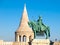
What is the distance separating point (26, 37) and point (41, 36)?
72.7 ft

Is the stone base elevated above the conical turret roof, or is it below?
below

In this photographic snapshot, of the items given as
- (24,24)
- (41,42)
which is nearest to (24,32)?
(24,24)

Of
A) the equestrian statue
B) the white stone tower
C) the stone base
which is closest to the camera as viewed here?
the equestrian statue

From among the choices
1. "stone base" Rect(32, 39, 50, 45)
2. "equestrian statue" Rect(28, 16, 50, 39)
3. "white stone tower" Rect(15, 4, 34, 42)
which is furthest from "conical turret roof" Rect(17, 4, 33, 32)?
"equestrian statue" Rect(28, 16, 50, 39)

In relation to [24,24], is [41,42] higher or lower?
lower

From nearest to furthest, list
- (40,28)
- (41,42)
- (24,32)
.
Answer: (40,28) → (41,42) → (24,32)

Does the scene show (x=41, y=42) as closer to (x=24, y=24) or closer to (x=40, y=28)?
(x=40, y=28)

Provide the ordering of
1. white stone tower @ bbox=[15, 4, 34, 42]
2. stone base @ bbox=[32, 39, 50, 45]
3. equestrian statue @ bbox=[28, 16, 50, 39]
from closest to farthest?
equestrian statue @ bbox=[28, 16, 50, 39] < stone base @ bbox=[32, 39, 50, 45] < white stone tower @ bbox=[15, 4, 34, 42]

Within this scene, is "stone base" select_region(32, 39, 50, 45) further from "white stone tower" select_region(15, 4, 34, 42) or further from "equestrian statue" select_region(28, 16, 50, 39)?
"white stone tower" select_region(15, 4, 34, 42)

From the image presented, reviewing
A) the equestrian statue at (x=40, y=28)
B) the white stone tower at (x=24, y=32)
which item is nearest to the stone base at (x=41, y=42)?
the equestrian statue at (x=40, y=28)

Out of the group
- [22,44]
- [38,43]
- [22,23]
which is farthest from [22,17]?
[38,43]

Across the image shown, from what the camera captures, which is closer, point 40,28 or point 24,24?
point 40,28

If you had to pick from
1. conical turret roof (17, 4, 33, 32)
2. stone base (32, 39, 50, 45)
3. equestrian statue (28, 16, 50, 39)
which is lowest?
stone base (32, 39, 50, 45)

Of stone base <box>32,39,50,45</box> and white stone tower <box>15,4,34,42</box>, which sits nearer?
stone base <box>32,39,50,45</box>
